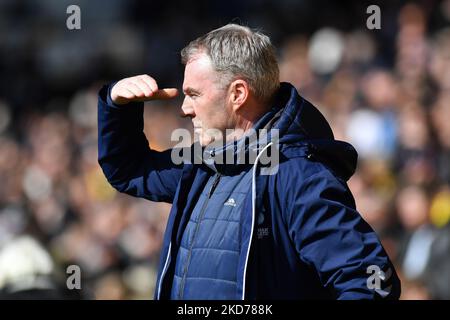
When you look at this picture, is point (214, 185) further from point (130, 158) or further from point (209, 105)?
point (130, 158)

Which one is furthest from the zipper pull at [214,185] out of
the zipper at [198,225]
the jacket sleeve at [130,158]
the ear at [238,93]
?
the jacket sleeve at [130,158]

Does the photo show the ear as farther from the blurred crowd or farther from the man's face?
the blurred crowd

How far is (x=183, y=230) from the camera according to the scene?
2959mm

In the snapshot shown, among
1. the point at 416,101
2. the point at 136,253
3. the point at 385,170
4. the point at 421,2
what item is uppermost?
the point at 421,2

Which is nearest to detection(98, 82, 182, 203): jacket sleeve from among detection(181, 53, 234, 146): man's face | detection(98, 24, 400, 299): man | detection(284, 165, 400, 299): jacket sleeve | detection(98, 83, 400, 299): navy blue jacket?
detection(98, 24, 400, 299): man

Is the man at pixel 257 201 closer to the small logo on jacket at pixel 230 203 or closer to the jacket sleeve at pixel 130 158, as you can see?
the small logo on jacket at pixel 230 203

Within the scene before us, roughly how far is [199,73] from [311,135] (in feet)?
1.27

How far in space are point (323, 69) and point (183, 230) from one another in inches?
222

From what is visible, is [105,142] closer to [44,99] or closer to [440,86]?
[440,86]

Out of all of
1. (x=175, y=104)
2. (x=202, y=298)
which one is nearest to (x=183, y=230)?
(x=202, y=298)

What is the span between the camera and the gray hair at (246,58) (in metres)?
2.93

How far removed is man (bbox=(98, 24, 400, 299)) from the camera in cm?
263

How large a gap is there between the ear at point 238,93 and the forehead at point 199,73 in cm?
6

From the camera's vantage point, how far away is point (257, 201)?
274 centimetres
